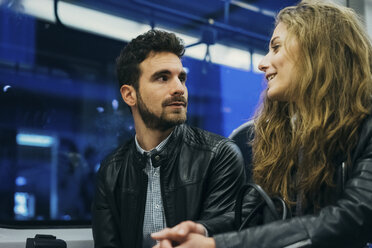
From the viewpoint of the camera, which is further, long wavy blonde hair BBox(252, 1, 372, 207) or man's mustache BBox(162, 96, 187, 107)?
man's mustache BBox(162, 96, 187, 107)

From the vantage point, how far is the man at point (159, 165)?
80.3 inches

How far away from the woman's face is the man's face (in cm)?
75

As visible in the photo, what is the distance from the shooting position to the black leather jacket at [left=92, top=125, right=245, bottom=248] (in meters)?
2.02

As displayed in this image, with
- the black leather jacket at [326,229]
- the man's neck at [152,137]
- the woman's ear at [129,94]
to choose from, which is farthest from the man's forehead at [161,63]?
the black leather jacket at [326,229]

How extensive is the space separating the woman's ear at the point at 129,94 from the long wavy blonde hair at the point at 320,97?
1.00m

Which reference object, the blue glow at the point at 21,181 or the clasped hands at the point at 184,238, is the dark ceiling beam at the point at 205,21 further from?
the clasped hands at the point at 184,238

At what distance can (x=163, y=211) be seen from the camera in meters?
2.07

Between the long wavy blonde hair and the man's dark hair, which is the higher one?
the man's dark hair

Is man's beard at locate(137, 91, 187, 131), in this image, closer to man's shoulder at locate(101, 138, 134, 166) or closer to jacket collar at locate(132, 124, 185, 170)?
jacket collar at locate(132, 124, 185, 170)

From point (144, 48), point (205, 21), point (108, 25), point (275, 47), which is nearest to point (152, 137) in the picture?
point (144, 48)

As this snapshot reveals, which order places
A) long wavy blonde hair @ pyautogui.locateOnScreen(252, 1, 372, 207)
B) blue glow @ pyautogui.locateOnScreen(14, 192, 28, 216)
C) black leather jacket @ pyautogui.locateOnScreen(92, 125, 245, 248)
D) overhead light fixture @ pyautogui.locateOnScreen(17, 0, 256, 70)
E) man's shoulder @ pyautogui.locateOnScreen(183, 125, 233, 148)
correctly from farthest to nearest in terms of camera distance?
overhead light fixture @ pyautogui.locateOnScreen(17, 0, 256, 70)
blue glow @ pyautogui.locateOnScreen(14, 192, 28, 216)
man's shoulder @ pyautogui.locateOnScreen(183, 125, 233, 148)
black leather jacket @ pyautogui.locateOnScreen(92, 125, 245, 248)
long wavy blonde hair @ pyautogui.locateOnScreen(252, 1, 372, 207)

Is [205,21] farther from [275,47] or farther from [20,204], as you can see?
[275,47]

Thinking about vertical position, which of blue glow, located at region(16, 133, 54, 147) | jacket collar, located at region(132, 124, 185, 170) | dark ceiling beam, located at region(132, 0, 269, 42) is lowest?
jacket collar, located at region(132, 124, 185, 170)

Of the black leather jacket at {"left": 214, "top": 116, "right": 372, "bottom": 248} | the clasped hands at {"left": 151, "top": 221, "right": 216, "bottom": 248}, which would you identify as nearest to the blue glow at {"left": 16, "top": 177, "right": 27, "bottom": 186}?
the clasped hands at {"left": 151, "top": 221, "right": 216, "bottom": 248}
